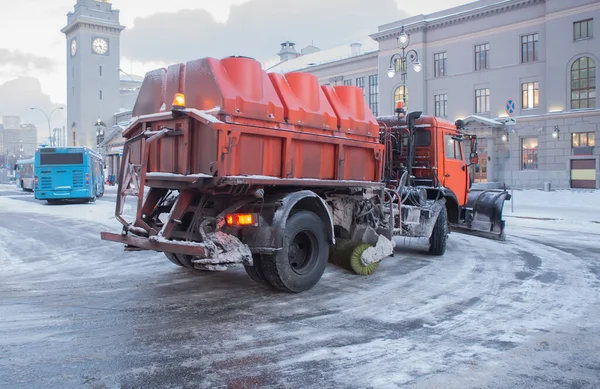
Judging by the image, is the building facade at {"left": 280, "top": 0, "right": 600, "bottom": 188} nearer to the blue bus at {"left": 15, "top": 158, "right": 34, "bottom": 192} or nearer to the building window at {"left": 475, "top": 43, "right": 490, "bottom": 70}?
the building window at {"left": 475, "top": 43, "right": 490, "bottom": 70}

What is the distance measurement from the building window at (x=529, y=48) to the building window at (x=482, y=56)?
296 cm

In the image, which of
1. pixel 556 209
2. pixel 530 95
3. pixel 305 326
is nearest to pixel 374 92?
pixel 530 95

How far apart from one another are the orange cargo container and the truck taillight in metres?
0.55

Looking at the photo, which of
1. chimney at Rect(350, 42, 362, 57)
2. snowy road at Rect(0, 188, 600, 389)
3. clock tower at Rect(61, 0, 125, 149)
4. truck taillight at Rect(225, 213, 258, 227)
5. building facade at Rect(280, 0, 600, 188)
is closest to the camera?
snowy road at Rect(0, 188, 600, 389)

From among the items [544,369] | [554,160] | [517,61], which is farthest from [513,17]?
[544,369]

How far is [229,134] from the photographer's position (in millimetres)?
6379

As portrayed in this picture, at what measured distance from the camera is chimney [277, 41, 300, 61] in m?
85.5

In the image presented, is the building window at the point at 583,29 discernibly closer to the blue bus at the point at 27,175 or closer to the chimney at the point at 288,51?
the blue bus at the point at 27,175

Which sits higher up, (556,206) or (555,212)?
(556,206)

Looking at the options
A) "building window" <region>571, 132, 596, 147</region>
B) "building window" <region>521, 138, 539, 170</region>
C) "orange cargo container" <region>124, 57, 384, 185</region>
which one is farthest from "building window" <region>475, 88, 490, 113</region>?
"orange cargo container" <region>124, 57, 384, 185</region>

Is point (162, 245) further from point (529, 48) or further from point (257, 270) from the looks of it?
point (529, 48)

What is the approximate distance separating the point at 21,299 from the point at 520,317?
6.31 meters

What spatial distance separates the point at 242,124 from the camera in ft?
21.6

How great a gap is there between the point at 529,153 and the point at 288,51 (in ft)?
167
